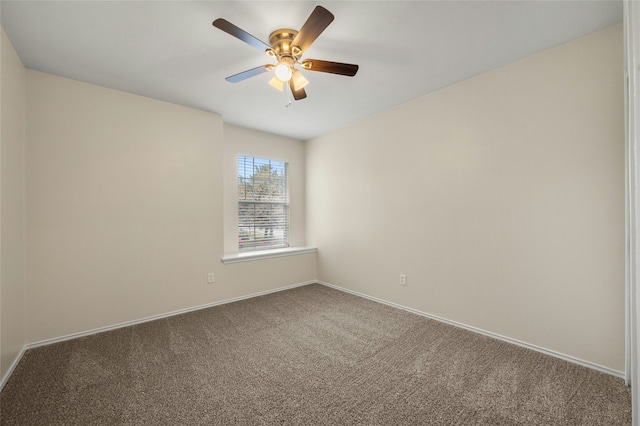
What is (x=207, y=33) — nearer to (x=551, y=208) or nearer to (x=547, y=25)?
(x=547, y=25)

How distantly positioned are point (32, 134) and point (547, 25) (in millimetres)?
4229

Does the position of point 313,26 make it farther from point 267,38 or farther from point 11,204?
point 11,204

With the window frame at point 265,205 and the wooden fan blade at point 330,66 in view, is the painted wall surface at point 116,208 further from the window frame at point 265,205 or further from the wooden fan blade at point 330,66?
the wooden fan blade at point 330,66

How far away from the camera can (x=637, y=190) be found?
54 cm

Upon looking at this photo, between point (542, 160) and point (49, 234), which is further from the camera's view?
point (49, 234)

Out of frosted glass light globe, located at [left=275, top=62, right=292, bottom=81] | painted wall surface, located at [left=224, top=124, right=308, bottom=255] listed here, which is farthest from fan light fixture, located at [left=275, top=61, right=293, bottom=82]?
painted wall surface, located at [left=224, top=124, right=308, bottom=255]

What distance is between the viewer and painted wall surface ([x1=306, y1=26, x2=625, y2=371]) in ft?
6.57

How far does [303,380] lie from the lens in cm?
196

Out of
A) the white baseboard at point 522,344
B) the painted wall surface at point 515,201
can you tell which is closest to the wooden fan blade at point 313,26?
the painted wall surface at point 515,201

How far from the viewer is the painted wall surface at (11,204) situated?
1.95 m

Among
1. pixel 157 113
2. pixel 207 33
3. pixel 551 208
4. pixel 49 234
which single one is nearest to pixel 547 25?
pixel 551 208

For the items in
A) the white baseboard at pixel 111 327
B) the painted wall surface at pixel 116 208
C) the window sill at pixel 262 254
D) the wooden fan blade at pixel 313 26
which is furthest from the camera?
the window sill at pixel 262 254

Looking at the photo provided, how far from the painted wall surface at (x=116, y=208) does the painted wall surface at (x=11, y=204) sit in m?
0.12

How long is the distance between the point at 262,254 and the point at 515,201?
302cm
